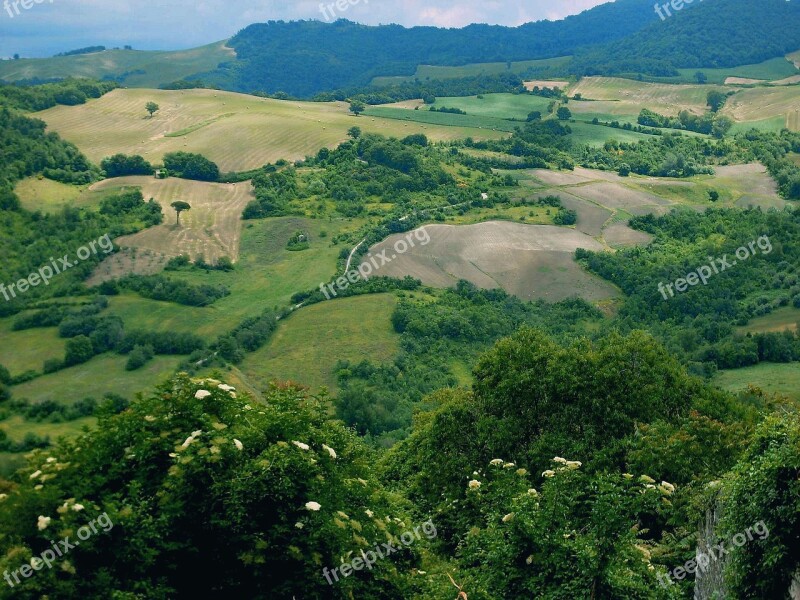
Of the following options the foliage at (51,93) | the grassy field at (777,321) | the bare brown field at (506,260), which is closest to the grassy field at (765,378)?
the grassy field at (777,321)

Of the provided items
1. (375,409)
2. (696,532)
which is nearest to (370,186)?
(375,409)

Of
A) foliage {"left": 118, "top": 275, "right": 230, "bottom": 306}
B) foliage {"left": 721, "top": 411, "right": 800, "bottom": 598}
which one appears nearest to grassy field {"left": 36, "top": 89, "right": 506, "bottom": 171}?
foliage {"left": 118, "top": 275, "right": 230, "bottom": 306}

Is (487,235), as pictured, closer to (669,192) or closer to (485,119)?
(669,192)

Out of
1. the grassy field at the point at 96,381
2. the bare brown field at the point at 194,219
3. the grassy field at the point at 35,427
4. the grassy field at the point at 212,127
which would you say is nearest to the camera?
the grassy field at the point at 35,427

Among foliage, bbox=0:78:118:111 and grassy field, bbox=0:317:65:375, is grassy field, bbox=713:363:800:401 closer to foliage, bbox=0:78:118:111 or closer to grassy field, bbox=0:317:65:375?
grassy field, bbox=0:317:65:375

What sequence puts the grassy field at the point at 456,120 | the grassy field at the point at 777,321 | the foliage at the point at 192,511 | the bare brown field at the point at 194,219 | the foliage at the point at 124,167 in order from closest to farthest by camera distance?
1. the foliage at the point at 192,511
2. the grassy field at the point at 777,321
3. the bare brown field at the point at 194,219
4. the foliage at the point at 124,167
5. the grassy field at the point at 456,120

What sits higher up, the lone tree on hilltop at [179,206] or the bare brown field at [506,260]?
the lone tree on hilltop at [179,206]

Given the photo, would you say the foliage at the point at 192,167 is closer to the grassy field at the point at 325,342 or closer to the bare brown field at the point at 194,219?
the bare brown field at the point at 194,219

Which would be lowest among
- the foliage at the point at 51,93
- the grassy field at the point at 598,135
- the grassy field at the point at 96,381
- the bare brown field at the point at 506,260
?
the grassy field at the point at 96,381
